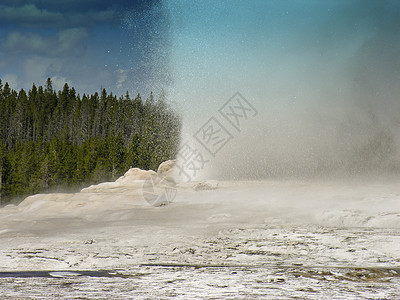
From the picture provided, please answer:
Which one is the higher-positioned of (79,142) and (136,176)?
(79,142)

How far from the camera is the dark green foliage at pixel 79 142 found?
5088cm

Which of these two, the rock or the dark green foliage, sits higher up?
the dark green foliage

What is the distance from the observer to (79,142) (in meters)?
94.4

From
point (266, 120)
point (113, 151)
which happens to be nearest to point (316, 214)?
point (266, 120)

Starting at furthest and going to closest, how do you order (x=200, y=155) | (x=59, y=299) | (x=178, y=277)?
1. (x=200, y=155)
2. (x=178, y=277)
3. (x=59, y=299)

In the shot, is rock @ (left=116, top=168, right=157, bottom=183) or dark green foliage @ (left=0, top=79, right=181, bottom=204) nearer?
rock @ (left=116, top=168, right=157, bottom=183)

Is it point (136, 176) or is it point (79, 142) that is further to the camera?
point (79, 142)

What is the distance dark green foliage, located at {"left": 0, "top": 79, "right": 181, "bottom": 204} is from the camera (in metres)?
50.9

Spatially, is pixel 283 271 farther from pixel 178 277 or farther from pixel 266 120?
pixel 266 120

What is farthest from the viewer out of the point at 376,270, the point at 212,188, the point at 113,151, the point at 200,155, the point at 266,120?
the point at 113,151

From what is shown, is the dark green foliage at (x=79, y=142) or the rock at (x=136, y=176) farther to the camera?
the dark green foliage at (x=79, y=142)

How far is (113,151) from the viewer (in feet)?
192

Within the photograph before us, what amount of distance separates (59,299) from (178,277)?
4.91ft

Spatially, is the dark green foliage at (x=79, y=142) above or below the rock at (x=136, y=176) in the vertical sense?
above
